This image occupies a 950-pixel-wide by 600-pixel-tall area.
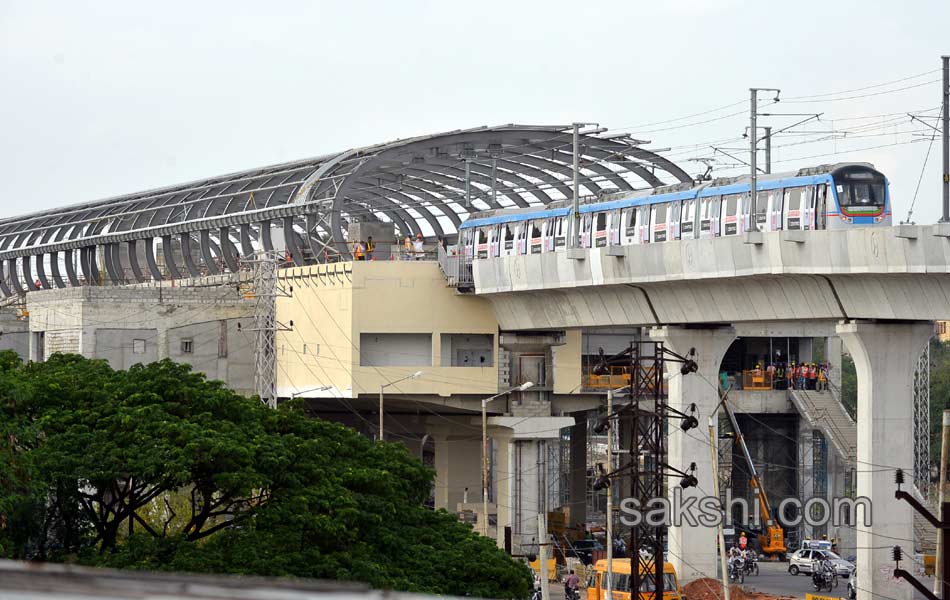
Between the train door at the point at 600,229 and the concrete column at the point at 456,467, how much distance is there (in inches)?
603

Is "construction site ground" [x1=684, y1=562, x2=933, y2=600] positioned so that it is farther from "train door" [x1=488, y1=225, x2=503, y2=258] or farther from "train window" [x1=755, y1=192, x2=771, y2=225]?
"train door" [x1=488, y1=225, x2=503, y2=258]

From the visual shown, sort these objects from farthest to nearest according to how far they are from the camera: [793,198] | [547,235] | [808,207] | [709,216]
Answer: [547,235], [709,216], [793,198], [808,207]

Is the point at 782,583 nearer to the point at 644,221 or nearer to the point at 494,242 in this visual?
the point at 644,221


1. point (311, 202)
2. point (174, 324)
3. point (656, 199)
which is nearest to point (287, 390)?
point (174, 324)

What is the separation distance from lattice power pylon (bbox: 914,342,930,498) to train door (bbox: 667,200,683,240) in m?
21.1

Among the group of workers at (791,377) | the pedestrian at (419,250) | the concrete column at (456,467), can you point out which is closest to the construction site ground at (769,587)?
the group of workers at (791,377)

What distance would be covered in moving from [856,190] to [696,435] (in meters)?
10.7

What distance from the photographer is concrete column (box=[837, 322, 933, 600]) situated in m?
38.0

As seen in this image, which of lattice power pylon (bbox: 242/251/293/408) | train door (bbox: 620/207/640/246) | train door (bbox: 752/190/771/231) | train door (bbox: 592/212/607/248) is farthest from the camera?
train door (bbox: 592/212/607/248)

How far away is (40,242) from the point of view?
72.9 meters

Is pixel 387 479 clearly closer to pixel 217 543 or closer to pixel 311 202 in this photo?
pixel 217 543

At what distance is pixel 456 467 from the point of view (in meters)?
63.8

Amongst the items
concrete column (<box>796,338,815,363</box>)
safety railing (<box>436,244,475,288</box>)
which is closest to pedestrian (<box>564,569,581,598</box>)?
safety railing (<box>436,244,475,288</box>)

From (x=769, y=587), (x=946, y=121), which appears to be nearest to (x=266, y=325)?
(x=769, y=587)
